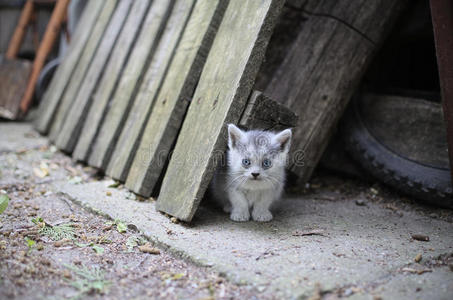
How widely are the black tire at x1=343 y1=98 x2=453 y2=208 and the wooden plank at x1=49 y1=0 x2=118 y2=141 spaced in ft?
9.84

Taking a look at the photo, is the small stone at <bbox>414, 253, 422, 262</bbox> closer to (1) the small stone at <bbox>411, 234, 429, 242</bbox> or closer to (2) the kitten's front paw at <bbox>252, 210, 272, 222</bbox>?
(1) the small stone at <bbox>411, 234, 429, 242</bbox>

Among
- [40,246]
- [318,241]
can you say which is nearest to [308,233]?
[318,241]

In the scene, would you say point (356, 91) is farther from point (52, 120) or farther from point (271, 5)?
point (52, 120)

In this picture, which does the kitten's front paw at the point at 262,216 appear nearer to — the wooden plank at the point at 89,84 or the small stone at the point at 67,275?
the small stone at the point at 67,275

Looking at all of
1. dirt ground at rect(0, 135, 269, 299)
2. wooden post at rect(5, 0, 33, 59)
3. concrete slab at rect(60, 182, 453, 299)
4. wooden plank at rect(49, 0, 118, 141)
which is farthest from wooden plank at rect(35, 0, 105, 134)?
dirt ground at rect(0, 135, 269, 299)

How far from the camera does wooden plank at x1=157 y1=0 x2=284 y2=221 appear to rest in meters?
2.86

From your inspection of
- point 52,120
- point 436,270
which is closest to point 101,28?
point 52,120

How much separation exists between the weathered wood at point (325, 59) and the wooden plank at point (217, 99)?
2.58 ft

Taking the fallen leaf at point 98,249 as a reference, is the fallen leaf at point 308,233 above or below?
above

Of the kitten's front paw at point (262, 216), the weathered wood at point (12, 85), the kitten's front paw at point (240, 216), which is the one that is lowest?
the weathered wood at point (12, 85)

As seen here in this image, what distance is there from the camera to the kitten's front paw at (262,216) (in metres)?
3.18

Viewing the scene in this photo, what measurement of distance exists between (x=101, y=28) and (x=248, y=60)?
278cm

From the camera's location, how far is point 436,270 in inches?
91.2

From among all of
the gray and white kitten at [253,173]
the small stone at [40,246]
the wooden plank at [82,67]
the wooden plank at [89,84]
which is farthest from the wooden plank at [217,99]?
the wooden plank at [82,67]
